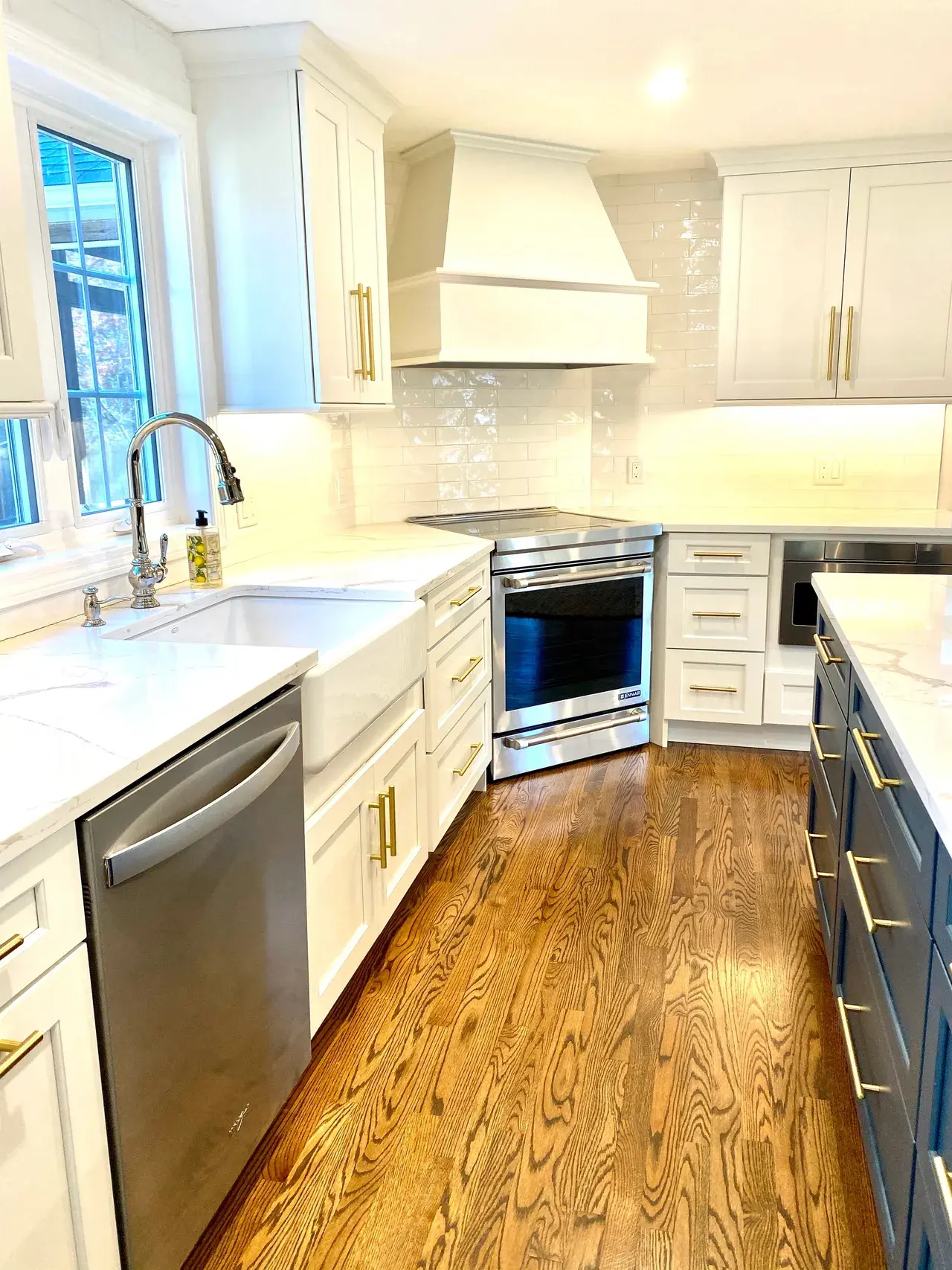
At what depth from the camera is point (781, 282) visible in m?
3.72

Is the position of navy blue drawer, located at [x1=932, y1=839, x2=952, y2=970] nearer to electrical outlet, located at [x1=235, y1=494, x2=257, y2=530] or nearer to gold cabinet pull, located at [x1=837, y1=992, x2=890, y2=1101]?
gold cabinet pull, located at [x1=837, y1=992, x2=890, y2=1101]

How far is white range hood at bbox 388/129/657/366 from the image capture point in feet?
10.9

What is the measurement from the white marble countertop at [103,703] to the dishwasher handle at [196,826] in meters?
0.08

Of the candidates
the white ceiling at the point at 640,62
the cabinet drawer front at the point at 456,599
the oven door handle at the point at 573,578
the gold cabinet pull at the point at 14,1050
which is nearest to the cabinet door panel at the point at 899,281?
the white ceiling at the point at 640,62

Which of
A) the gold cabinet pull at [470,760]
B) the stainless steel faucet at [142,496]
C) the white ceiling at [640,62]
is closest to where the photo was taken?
the stainless steel faucet at [142,496]

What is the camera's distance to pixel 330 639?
241 centimetres

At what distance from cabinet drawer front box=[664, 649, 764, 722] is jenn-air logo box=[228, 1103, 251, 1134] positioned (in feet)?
8.50

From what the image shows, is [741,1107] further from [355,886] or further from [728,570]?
[728,570]

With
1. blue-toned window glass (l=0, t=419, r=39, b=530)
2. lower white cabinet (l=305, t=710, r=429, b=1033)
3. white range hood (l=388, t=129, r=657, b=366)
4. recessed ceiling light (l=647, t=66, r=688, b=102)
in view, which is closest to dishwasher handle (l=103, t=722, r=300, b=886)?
lower white cabinet (l=305, t=710, r=429, b=1033)

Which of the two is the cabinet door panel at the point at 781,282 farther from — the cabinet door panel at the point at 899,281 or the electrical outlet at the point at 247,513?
the electrical outlet at the point at 247,513

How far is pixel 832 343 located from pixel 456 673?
206cm

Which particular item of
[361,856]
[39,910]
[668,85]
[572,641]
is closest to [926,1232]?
[39,910]

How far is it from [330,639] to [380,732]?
32cm

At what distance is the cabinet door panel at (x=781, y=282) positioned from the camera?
365 centimetres
